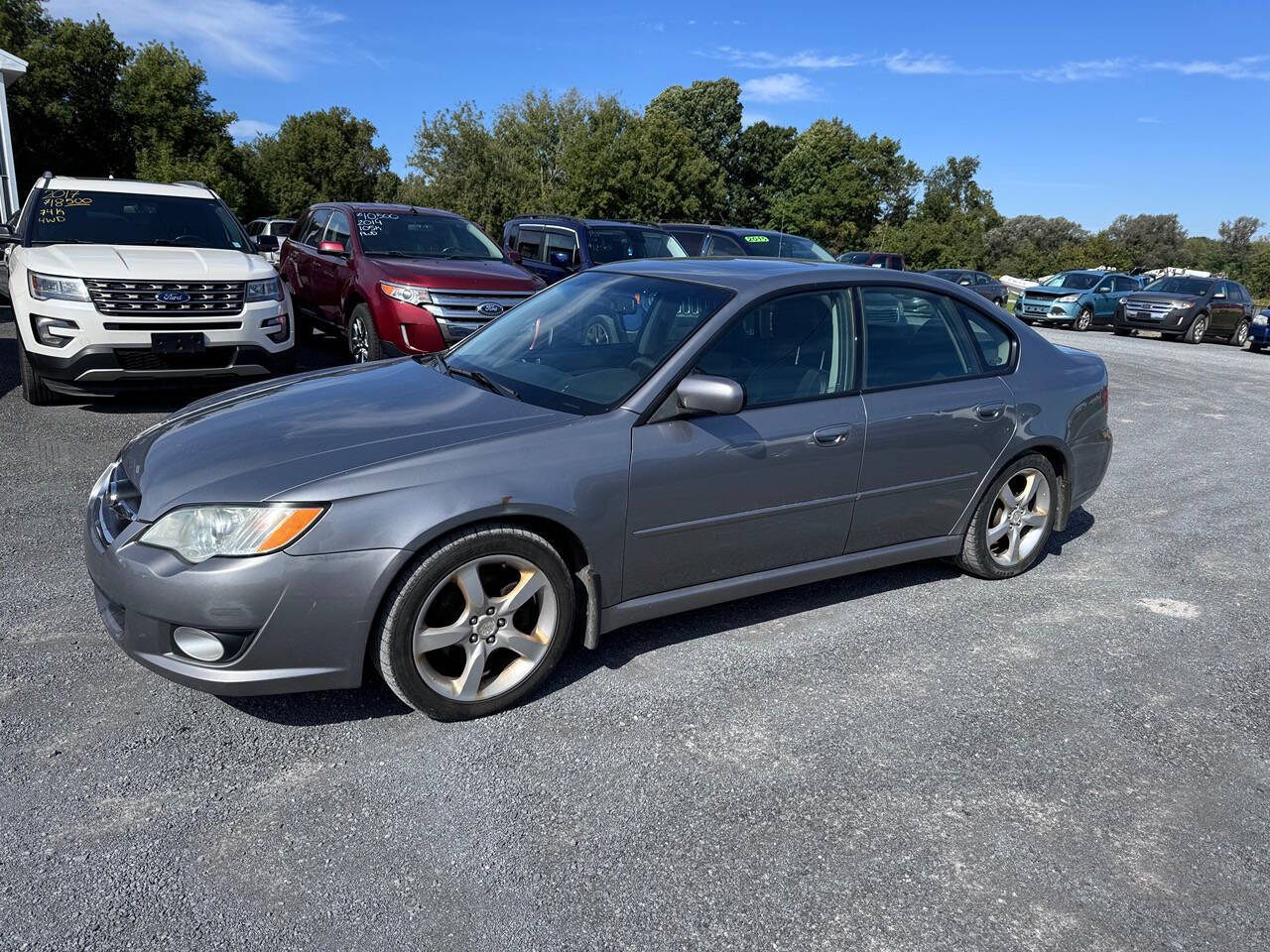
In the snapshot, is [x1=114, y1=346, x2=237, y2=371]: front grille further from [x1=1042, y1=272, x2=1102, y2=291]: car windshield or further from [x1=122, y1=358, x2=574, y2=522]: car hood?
[x1=1042, y1=272, x2=1102, y2=291]: car windshield

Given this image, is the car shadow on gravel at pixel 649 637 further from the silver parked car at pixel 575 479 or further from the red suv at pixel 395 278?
the red suv at pixel 395 278

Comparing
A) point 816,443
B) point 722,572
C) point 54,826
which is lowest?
point 54,826

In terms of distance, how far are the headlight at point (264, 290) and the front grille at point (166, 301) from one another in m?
0.08

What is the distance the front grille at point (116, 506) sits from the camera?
10.3ft

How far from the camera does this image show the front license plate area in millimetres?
6918

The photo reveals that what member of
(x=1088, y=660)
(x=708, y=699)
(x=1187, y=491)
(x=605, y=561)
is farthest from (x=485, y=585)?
(x=1187, y=491)

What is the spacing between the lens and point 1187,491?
22.3 ft

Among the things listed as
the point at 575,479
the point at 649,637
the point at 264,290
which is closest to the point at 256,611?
the point at 575,479

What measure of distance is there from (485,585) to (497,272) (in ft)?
20.6

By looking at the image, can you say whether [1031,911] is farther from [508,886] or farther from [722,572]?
[722,572]

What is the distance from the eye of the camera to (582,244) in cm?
1227

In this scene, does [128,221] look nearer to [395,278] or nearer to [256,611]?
[395,278]

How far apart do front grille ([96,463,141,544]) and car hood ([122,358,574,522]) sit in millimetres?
46

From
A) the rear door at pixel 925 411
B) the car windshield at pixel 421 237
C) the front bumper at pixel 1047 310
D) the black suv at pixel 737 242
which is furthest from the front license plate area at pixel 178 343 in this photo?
the front bumper at pixel 1047 310
